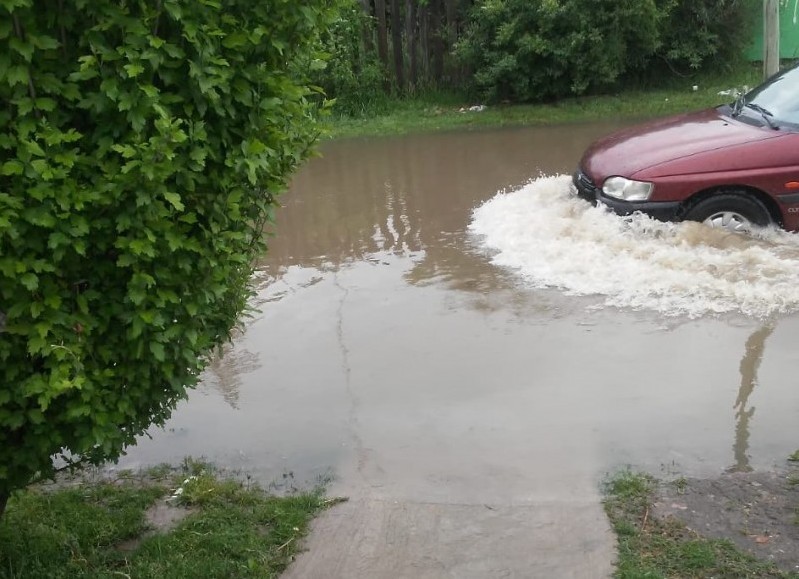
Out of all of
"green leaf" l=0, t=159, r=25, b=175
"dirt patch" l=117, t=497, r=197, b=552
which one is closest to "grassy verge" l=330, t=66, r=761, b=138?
"dirt patch" l=117, t=497, r=197, b=552

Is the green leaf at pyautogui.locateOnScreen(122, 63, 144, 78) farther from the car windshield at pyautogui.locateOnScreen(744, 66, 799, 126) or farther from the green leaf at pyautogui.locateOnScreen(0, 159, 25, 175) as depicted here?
the car windshield at pyautogui.locateOnScreen(744, 66, 799, 126)

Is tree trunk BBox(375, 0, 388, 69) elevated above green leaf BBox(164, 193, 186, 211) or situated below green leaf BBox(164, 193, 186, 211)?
above

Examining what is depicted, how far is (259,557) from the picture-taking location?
405 cm

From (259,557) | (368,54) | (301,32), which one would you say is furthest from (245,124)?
(368,54)

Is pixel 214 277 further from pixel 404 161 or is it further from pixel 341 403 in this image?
pixel 404 161

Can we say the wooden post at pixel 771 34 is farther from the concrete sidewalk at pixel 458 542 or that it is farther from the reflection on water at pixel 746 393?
the concrete sidewalk at pixel 458 542

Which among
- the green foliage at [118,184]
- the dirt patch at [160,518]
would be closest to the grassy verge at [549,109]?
the dirt patch at [160,518]

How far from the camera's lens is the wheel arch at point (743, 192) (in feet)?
26.0

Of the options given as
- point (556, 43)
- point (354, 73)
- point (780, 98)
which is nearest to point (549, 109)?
point (556, 43)

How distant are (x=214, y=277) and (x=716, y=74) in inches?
668

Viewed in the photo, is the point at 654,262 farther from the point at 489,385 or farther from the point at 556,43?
the point at 556,43

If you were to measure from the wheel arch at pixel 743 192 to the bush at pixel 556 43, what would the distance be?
8.70 meters

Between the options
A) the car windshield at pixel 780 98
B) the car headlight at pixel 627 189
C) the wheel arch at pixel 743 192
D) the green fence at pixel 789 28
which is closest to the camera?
the wheel arch at pixel 743 192

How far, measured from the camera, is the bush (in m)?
15.9
